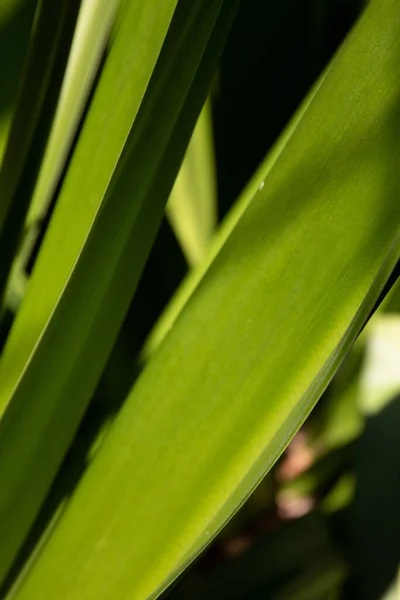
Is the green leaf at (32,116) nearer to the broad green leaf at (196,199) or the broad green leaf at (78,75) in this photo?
the broad green leaf at (78,75)

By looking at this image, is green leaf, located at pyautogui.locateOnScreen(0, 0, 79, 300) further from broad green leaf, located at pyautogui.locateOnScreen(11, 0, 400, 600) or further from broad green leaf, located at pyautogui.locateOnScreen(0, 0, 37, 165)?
broad green leaf, located at pyautogui.locateOnScreen(11, 0, 400, 600)

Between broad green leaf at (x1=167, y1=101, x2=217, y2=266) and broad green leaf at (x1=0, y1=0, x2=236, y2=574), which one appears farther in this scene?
broad green leaf at (x1=167, y1=101, x2=217, y2=266)

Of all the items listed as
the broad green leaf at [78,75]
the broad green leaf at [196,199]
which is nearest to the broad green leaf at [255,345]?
the broad green leaf at [78,75]

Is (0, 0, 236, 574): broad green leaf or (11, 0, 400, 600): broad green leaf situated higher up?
(0, 0, 236, 574): broad green leaf

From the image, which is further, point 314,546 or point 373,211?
point 314,546

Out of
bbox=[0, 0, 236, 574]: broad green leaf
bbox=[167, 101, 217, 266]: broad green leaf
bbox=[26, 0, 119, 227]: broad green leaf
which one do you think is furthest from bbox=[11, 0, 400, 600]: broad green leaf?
bbox=[167, 101, 217, 266]: broad green leaf

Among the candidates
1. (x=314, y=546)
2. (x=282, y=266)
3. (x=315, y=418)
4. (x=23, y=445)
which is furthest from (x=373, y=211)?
(x=315, y=418)

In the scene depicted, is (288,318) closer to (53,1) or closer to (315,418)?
(53,1)
